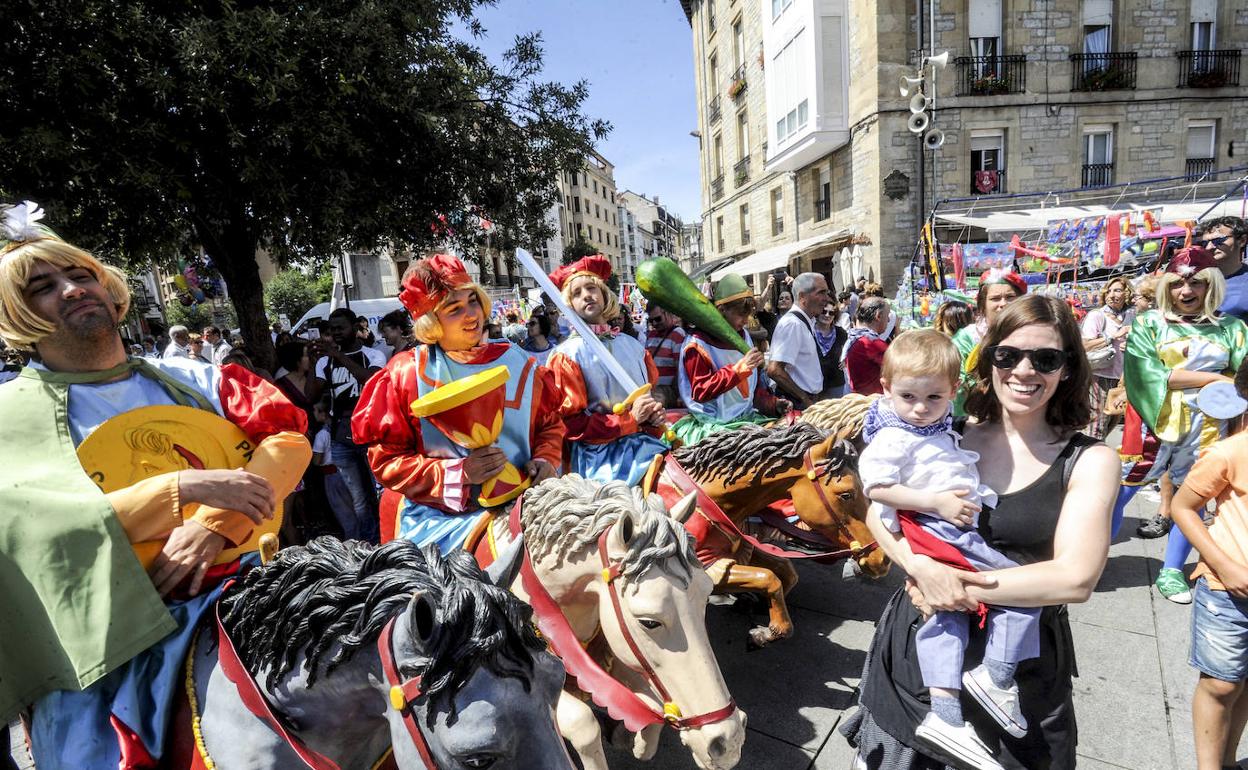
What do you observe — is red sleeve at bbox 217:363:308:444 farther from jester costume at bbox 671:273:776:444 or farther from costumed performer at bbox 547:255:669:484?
jester costume at bbox 671:273:776:444

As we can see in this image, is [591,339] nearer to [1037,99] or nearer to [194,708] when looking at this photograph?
[194,708]

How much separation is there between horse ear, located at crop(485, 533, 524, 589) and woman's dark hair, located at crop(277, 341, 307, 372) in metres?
4.44

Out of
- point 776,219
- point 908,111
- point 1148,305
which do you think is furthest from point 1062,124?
point 1148,305

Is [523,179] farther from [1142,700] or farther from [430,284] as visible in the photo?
[1142,700]

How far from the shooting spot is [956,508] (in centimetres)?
161

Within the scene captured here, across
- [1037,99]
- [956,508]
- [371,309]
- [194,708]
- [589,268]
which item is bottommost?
[194,708]

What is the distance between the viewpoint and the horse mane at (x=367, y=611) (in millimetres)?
1091

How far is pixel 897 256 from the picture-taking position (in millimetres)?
15586

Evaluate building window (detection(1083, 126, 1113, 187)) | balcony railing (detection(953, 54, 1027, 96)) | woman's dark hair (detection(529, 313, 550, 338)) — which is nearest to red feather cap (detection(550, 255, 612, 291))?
woman's dark hair (detection(529, 313, 550, 338))

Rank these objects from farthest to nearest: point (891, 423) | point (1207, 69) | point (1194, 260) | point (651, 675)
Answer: point (1207, 69) → point (1194, 260) → point (891, 423) → point (651, 675)

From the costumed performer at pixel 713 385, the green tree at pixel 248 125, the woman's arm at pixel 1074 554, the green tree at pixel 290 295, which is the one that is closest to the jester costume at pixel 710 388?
the costumed performer at pixel 713 385

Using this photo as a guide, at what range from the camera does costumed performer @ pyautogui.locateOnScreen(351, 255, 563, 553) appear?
2365 mm

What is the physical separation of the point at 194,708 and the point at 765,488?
7.89 feet

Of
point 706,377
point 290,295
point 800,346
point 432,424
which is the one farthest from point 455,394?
point 290,295
